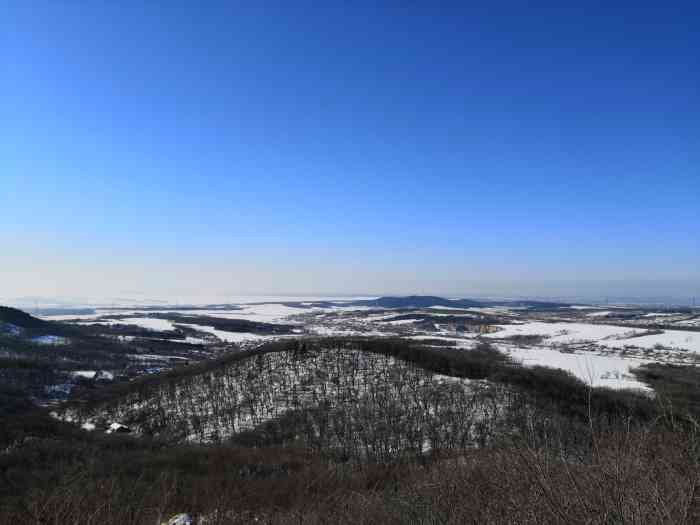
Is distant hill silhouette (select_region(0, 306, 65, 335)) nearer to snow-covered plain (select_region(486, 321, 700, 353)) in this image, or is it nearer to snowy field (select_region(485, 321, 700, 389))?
snowy field (select_region(485, 321, 700, 389))

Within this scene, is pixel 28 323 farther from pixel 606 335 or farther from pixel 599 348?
pixel 606 335

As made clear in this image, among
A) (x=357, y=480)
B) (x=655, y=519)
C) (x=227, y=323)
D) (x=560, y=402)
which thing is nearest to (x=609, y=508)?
(x=655, y=519)

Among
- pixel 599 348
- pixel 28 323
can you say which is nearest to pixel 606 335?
pixel 599 348

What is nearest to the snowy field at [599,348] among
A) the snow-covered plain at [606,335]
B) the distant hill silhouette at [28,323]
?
the snow-covered plain at [606,335]

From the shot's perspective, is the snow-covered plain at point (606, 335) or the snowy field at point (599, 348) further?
the snow-covered plain at point (606, 335)

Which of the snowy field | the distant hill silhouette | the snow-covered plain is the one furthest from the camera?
the distant hill silhouette

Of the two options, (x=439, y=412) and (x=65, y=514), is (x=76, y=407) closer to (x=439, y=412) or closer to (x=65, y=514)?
(x=439, y=412)

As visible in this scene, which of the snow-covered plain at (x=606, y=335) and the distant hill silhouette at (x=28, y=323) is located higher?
the distant hill silhouette at (x=28, y=323)

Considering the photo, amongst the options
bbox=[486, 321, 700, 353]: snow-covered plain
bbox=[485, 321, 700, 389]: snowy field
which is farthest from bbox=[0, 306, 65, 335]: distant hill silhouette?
bbox=[486, 321, 700, 353]: snow-covered plain

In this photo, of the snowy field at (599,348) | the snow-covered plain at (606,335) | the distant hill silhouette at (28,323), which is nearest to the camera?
the snowy field at (599,348)

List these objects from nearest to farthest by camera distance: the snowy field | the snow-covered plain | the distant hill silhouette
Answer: the snowy field < the snow-covered plain < the distant hill silhouette

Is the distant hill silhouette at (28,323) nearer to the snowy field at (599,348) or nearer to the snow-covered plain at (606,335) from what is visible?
the snowy field at (599,348)

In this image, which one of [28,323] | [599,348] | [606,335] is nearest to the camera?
[599,348]
